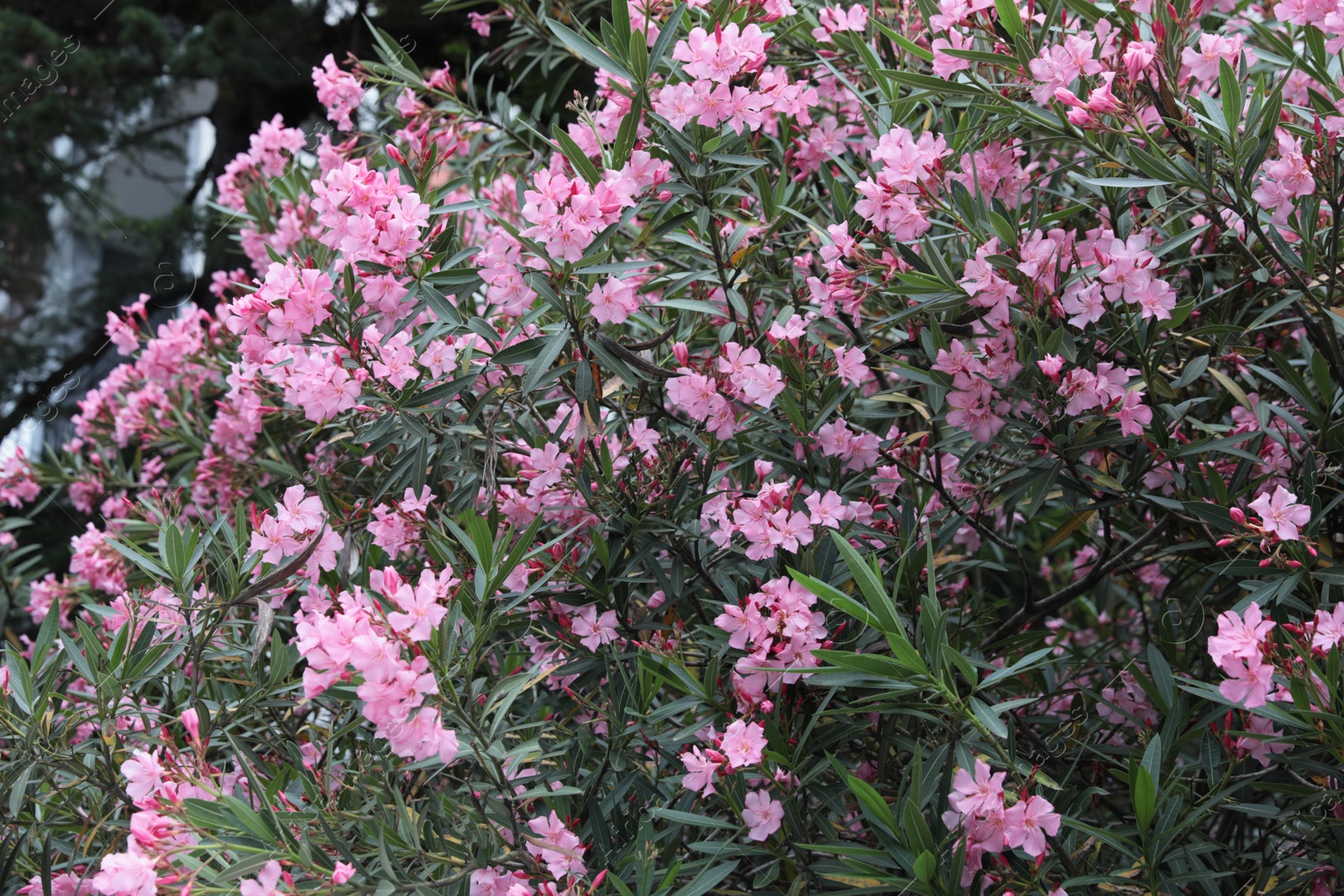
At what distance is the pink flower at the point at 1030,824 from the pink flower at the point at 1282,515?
1.42 ft

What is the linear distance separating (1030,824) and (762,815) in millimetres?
293

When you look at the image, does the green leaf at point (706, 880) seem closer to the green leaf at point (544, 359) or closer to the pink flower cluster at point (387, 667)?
the pink flower cluster at point (387, 667)

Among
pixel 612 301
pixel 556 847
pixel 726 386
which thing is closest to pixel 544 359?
pixel 612 301

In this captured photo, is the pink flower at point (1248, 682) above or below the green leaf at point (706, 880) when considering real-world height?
below

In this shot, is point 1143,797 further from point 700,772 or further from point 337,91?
point 337,91

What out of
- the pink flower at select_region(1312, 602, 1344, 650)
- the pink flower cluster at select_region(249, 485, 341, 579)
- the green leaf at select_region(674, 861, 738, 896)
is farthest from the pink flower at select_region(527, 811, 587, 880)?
the pink flower at select_region(1312, 602, 1344, 650)

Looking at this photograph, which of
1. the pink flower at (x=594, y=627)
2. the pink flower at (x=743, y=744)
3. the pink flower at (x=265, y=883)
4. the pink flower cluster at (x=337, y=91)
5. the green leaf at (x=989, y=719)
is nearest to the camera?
the pink flower at (x=265, y=883)

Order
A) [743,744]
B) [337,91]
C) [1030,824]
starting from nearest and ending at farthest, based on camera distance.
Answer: [1030,824]
[743,744]
[337,91]

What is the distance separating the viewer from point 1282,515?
4.19 ft

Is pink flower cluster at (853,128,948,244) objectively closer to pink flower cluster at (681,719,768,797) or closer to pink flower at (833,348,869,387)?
pink flower at (833,348,869,387)

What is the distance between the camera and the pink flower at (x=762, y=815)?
4.08 feet

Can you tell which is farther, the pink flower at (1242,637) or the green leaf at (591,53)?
the green leaf at (591,53)

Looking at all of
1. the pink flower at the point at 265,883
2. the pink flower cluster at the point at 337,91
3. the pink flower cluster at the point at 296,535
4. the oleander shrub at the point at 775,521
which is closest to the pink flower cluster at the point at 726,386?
the oleander shrub at the point at 775,521

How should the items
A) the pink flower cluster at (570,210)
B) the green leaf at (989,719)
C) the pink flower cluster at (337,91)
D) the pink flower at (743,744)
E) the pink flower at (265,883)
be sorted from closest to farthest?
the pink flower at (265,883) < the green leaf at (989,719) < the pink flower at (743,744) < the pink flower cluster at (570,210) < the pink flower cluster at (337,91)
